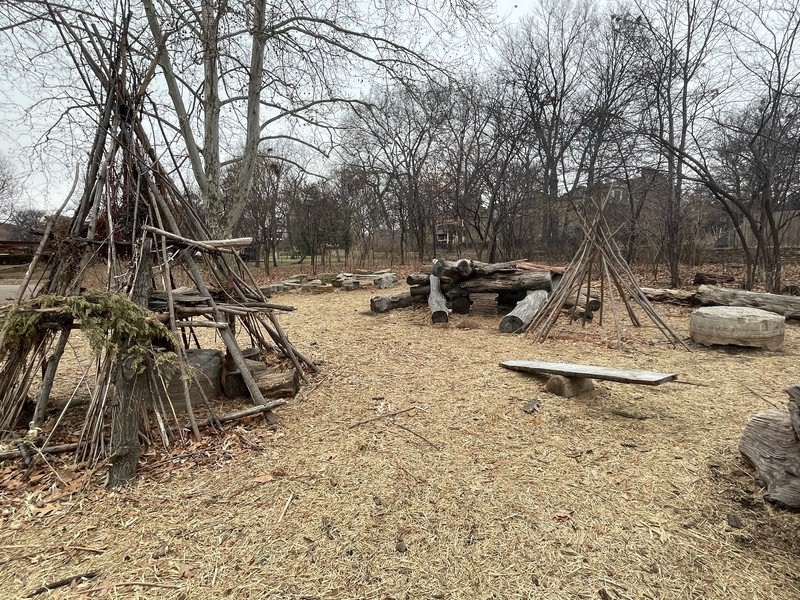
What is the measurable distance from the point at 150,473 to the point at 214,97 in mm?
8093

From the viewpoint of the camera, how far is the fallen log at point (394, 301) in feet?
29.1

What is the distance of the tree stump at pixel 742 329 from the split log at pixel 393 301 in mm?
4929

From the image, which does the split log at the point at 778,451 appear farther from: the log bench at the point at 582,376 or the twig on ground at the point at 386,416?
the twig on ground at the point at 386,416

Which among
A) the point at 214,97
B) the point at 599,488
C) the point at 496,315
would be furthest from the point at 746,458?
the point at 214,97

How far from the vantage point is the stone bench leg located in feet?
12.4

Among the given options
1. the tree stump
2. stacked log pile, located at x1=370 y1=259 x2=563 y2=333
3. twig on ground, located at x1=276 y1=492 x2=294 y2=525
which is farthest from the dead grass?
stacked log pile, located at x1=370 y1=259 x2=563 y2=333

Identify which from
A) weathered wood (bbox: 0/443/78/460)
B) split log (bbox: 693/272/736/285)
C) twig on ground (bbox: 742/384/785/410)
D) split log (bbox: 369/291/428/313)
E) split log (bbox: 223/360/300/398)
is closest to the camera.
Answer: weathered wood (bbox: 0/443/78/460)

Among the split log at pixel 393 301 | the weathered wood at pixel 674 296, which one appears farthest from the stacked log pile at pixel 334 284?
the weathered wood at pixel 674 296

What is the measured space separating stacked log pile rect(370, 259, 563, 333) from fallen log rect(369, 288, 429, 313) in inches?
0.8

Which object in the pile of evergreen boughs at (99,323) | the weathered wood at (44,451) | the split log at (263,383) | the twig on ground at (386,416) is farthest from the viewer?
the split log at (263,383)

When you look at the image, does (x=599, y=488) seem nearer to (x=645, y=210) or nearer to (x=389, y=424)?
(x=389, y=424)

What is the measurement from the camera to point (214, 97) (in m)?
8.41

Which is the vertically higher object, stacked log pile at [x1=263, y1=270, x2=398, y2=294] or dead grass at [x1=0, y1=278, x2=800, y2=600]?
stacked log pile at [x1=263, y1=270, x2=398, y2=294]

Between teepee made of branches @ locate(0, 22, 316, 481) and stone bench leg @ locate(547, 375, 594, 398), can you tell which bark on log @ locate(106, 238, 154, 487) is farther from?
stone bench leg @ locate(547, 375, 594, 398)
